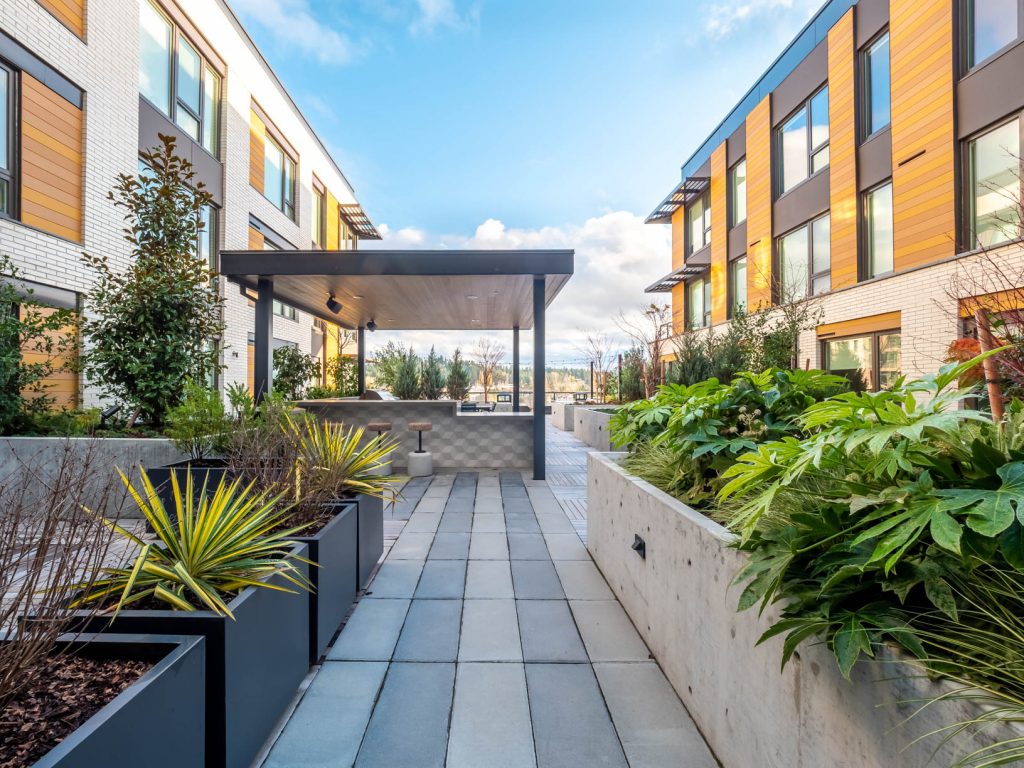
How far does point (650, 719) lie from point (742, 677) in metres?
0.60

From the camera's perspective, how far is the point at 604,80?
11.9 m

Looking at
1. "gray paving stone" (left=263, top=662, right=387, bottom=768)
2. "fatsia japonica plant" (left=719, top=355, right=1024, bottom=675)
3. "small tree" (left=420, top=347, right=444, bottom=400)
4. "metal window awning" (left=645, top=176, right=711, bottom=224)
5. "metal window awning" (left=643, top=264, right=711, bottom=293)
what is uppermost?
"metal window awning" (left=645, top=176, right=711, bottom=224)

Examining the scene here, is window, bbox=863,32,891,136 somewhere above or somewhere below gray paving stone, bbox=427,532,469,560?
above

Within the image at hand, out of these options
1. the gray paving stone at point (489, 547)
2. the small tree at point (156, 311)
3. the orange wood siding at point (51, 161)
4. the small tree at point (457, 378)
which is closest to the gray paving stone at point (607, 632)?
A: the gray paving stone at point (489, 547)

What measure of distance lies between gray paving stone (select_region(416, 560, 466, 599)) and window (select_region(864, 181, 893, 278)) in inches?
368

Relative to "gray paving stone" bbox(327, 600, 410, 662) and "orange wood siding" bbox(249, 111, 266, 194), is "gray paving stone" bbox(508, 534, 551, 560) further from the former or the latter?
"orange wood siding" bbox(249, 111, 266, 194)

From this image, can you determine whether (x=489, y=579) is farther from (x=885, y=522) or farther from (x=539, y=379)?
(x=539, y=379)

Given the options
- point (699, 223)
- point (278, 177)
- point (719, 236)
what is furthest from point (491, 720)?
point (699, 223)

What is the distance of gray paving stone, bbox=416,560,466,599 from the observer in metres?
3.22

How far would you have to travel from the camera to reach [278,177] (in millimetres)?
13781

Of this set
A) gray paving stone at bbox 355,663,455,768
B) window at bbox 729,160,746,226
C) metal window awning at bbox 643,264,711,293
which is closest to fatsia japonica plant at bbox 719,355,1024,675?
gray paving stone at bbox 355,663,455,768

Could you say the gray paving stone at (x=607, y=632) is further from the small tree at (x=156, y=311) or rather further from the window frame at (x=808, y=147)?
the window frame at (x=808, y=147)

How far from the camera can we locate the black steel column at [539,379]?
23.5ft

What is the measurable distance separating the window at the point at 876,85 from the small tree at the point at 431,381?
30.0 ft
